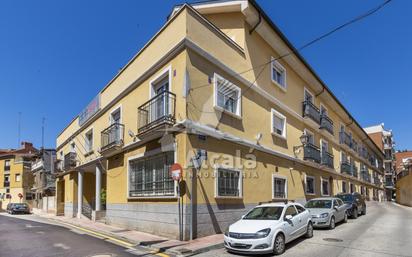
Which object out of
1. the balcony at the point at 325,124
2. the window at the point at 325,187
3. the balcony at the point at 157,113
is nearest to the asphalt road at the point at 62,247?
the balcony at the point at 157,113

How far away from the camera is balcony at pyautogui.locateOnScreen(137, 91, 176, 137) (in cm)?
1279

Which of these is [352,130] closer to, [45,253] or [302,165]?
[302,165]

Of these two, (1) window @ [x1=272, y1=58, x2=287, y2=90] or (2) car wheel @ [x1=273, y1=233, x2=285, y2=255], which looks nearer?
(2) car wheel @ [x1=273, y1=233, x2=285, y2=255]

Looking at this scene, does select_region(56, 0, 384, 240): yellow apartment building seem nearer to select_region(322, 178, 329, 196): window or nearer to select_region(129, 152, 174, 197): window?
select_region(129, 152, 174, 197): window

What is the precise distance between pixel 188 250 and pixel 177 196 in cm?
246

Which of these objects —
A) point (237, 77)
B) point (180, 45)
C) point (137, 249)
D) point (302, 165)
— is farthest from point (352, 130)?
point (137, 249)

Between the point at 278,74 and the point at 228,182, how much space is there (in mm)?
9067

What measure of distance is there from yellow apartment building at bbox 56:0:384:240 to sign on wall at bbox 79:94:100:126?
0.14 metres

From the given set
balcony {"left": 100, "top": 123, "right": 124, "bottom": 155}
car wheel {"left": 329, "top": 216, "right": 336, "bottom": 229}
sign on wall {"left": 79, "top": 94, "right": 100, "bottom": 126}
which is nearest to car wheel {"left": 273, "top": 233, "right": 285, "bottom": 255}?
car wheel {"left": 329, "top": 216, "right": 336, "bottom": 229}

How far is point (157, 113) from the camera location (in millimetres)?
13953

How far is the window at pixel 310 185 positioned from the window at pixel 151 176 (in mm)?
11751

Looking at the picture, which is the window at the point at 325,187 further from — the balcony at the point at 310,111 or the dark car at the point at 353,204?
the balcony at the point at 310,111

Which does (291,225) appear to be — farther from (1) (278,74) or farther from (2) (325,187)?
(2) (325,187)

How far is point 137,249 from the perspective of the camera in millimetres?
10961
